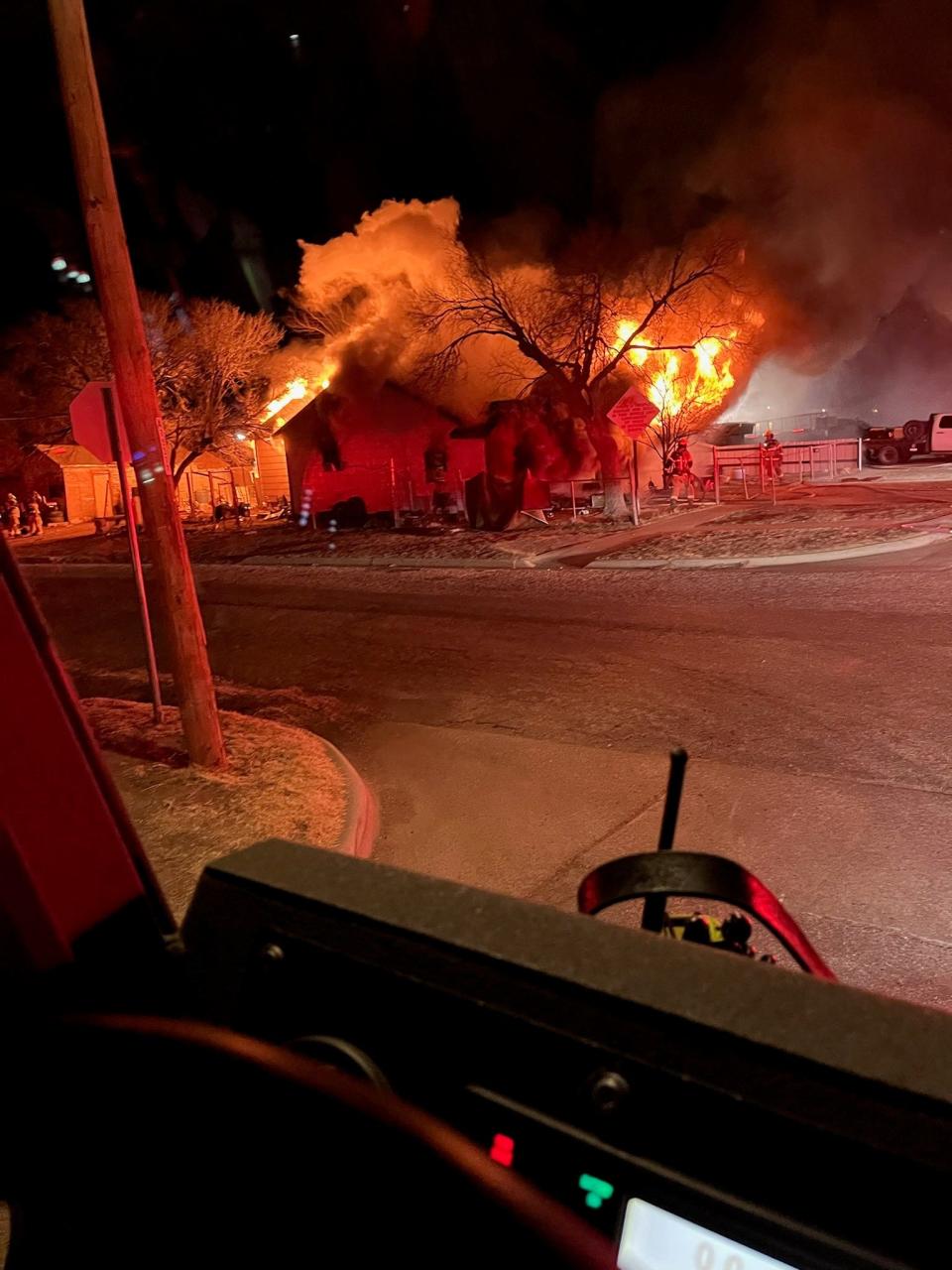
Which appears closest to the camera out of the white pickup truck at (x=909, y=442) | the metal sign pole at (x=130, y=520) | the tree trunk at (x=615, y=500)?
the metal sign pole at (x=130, y=520)

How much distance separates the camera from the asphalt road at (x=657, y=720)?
5305mm

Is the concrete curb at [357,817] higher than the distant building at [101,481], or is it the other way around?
the distant building at [101,481]

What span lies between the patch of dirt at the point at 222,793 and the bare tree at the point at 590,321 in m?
17.5

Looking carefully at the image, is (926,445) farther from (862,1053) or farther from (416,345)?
(862,1053)

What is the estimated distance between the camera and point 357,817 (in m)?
6.24

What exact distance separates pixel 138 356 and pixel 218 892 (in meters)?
5.72

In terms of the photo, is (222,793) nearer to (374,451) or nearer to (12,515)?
(374,451)

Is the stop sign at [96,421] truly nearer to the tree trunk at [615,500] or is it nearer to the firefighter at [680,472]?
the tree trunk at [615,500]

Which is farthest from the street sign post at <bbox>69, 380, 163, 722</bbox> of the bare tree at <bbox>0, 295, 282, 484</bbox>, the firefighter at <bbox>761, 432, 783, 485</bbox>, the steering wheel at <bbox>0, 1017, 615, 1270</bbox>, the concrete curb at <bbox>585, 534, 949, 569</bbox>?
the bare tree at <bbox>0, 295, 282, 484</bbox>

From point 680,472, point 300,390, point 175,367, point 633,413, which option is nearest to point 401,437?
point 300,390

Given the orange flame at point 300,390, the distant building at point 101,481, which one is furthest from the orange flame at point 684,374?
the distant building at point 101,481

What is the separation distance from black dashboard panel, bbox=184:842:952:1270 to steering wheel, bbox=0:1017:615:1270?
0.77 feet

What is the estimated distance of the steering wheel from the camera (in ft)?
2.98

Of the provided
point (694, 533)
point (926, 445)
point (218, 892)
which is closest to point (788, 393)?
point (926, 445)
